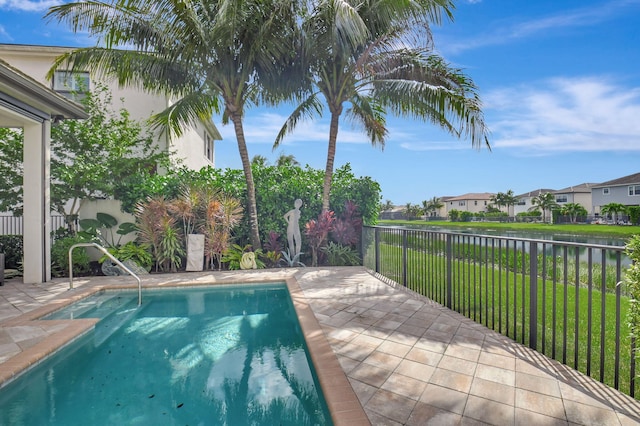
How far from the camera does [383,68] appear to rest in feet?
29.6

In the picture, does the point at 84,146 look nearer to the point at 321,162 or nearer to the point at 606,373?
the point at 321,162

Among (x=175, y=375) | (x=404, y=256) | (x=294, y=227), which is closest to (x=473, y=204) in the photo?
(x=294, y=227)

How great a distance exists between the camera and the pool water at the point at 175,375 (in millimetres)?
2631

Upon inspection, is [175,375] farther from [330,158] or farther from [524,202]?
[524,202]

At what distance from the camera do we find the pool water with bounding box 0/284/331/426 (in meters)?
2.63

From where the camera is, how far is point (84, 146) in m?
8.86

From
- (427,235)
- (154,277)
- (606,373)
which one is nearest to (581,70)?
(427,235)

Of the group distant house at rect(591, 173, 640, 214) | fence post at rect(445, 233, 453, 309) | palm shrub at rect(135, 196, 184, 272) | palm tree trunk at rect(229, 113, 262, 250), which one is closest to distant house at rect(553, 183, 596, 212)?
distant house at rect(591, 173, 640, 214)

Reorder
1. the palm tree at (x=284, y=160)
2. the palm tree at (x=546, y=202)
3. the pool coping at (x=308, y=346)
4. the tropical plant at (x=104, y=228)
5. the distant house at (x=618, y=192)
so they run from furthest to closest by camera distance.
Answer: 1. the palm tree at (x=546, y=202)
2. the distant house at (x=618, y=192)
3. the palm tree at (x=284, y=160)
4. the tropical plant at (x=104, y=228)
5. the pool coping at (x=308, y=346)

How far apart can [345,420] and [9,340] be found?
12.7ft

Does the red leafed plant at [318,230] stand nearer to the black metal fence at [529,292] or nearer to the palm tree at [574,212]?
the black metal fence at [529,292]

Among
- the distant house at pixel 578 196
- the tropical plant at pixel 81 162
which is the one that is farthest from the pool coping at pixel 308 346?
the distant house at pixel 578 196

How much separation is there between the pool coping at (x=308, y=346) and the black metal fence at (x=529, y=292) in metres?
1.78

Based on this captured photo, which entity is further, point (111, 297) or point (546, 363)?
point (111, 297)
